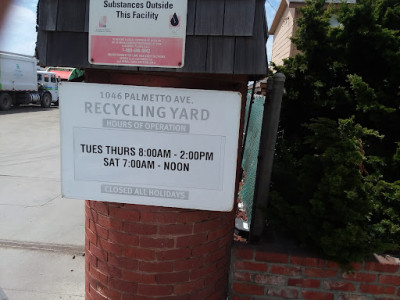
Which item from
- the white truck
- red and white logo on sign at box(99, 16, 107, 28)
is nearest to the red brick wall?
red and white logo on sign at box(99, 16, 107, 28)

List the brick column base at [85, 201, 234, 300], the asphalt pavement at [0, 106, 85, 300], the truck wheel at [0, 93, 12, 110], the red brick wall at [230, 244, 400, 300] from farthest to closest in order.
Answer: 1. the truck wheel at [0, 93, 12, 110]
2. the asphalt pavement at [0, 106, 85, 300]
3. the red brick wall at [230, 244, 400, 300]
4. the brick column base at [85, 201, 234, 300]

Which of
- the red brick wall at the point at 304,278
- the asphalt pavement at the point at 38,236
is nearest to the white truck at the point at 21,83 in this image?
the asphalt pavement at the point at 38,236

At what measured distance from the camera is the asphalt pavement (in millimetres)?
2887

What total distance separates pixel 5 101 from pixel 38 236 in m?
17.0

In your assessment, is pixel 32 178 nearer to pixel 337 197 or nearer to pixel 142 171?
pixel 142 171

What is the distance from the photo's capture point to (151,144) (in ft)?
5.94

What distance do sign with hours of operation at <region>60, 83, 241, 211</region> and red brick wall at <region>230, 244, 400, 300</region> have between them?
60cm

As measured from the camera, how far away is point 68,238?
3748 millimetres

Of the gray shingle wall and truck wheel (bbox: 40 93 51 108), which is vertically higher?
the gray shingle wall

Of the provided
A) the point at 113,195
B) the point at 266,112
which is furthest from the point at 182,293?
the point at 266,112

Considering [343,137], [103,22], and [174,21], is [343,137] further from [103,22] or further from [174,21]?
[103,22]

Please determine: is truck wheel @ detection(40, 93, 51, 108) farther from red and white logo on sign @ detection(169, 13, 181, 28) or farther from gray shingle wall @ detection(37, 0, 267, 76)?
red and white logo on sign @ detection(169, 13, 181, 28)

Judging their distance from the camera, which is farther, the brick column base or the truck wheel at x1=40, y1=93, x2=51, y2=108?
the truck wheel at x1=40, y1=93, x2=51, y2=108

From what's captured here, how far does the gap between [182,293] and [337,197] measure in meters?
1.11
